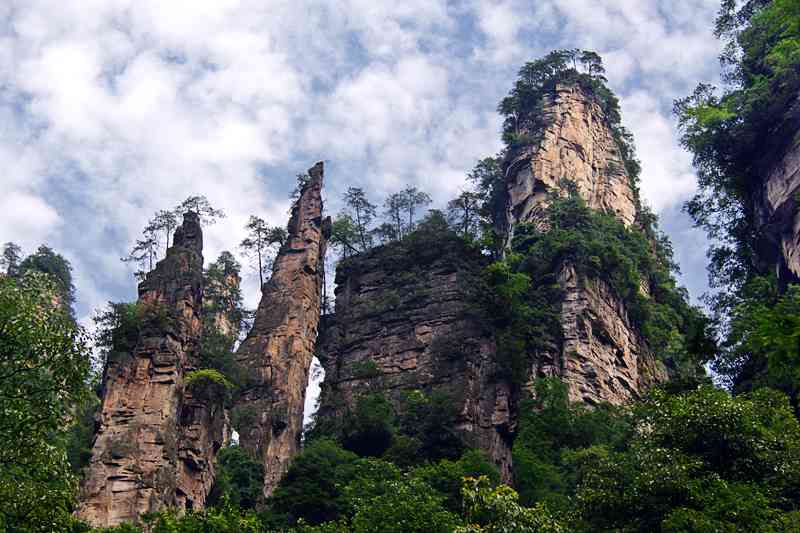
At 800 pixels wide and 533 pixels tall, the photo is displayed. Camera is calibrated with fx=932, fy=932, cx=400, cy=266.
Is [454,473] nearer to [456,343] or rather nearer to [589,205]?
[456,343]

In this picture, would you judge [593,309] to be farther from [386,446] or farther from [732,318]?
[386,446]

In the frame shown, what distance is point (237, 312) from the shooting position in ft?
186

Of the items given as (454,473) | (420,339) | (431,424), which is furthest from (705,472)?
(420,339)

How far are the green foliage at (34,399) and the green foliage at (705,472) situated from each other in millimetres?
14587

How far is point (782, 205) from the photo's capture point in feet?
119

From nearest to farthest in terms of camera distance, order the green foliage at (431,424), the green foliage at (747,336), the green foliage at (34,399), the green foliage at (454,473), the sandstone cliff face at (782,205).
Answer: the green foliage at (34,399)
the green foliage at (747,336)
the green foliage at (454,473)
the sandstone cliff face at (782,205)
the green foliage at (431,424)

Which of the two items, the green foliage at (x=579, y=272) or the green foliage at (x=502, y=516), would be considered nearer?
the green foliage at (x=502, y=516)

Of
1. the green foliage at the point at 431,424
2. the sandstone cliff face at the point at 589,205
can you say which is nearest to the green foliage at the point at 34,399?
the green foliage at the point at 431,424

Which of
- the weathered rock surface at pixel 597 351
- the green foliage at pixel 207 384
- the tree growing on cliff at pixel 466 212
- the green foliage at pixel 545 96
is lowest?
the green foliage at pixel 207 384

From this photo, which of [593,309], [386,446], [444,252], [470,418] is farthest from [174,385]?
[593,309]

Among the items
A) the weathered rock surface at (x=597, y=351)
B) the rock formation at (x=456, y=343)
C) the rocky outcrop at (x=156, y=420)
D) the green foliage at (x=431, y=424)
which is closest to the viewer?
the rocky outcrop at (x=156, y=420)

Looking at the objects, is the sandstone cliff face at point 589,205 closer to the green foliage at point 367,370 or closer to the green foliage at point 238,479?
the green foliage at point 367,370

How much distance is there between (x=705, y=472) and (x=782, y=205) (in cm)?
1477

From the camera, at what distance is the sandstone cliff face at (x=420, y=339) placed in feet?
136
